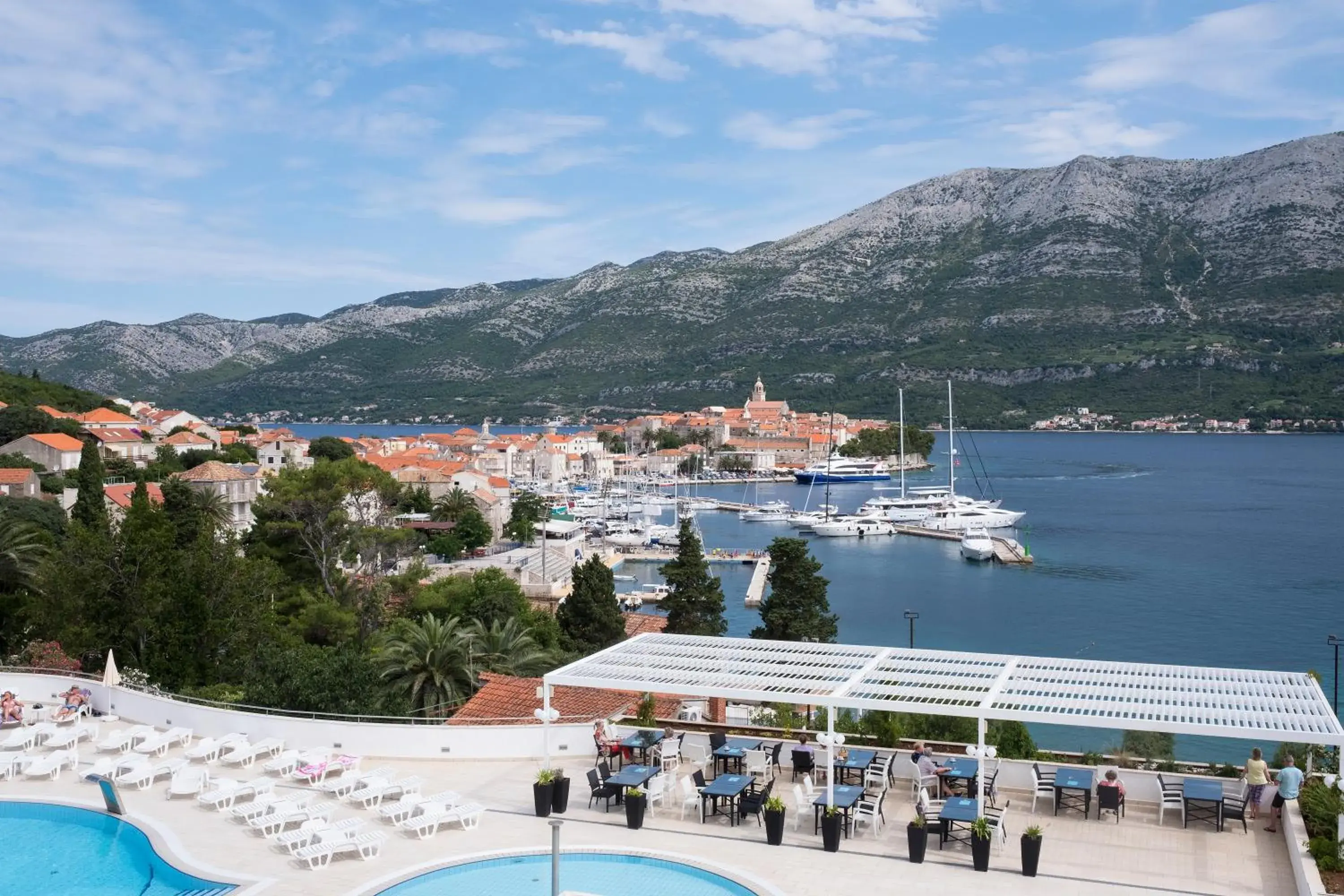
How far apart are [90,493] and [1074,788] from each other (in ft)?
95.4

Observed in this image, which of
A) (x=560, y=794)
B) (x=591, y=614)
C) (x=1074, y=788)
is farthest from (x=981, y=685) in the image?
(x=591, y=614)

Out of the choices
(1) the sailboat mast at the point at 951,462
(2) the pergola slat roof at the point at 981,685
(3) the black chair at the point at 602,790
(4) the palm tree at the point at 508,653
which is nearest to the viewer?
(2) the pergola slat roof at the point at 981,685

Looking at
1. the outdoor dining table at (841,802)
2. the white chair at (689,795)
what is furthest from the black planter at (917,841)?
the white chair at (689,795)

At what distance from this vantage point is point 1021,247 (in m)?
154

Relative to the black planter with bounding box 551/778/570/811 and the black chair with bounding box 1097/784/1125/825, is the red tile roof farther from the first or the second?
the black chair with bounding box 1097/784/1125/825

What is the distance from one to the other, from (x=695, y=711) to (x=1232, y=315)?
470ft

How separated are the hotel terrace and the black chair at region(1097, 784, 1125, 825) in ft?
0.64

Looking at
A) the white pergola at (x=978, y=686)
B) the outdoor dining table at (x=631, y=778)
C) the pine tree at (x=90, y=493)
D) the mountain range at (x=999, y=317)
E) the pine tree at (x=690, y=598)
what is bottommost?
the pine tree at (x=690, y=598)

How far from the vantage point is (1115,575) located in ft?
166

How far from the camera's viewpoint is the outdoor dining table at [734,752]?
10.1m

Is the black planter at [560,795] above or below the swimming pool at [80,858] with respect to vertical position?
above

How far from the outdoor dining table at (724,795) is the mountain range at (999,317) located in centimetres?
13480

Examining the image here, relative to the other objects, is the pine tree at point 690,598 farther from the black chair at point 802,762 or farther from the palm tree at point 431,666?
the black chair at point 802,762

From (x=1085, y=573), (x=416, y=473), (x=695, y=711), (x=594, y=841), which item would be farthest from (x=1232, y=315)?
(x=594, y=841)
